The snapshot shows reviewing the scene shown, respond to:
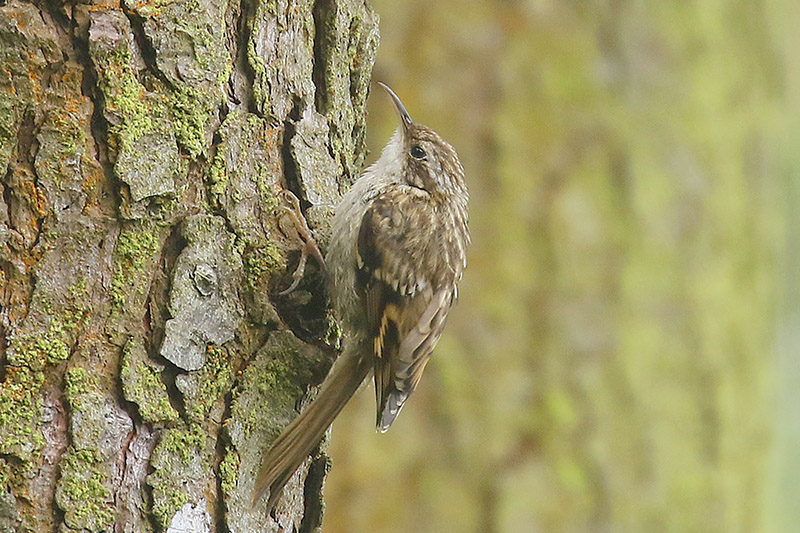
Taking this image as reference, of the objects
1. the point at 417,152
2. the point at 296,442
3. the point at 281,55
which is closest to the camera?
the point at 296,442

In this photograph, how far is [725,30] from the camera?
12.5 feet

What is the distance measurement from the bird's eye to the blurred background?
596 mm

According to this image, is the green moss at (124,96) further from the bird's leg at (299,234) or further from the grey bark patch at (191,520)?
the grey bark patch at (191,520)

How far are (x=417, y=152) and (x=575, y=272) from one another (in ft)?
3.07

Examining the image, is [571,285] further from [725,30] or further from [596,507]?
[725,30]

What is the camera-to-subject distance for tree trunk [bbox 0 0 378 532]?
1.90 meters

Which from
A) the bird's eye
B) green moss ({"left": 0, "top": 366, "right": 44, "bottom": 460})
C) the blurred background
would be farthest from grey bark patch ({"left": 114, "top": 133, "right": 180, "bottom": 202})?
the blurred background

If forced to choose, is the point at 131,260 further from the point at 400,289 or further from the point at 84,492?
the point at 400,289

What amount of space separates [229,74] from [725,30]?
2.30 m

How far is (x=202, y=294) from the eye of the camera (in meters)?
2.09

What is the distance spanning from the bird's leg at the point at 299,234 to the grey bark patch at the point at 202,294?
0.54 ft

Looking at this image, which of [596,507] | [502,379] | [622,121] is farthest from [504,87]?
[596,507]

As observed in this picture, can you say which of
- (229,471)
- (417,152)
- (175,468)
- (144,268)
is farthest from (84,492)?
(417,152)

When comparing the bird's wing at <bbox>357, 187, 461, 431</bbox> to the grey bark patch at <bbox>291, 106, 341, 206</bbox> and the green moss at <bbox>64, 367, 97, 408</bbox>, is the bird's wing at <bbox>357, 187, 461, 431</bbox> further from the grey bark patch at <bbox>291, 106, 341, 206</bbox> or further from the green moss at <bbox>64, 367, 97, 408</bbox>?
the green moss at <bbox>64, 367, 97, 408</bbox>
